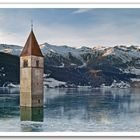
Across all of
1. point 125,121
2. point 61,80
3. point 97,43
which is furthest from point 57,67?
point 125,121

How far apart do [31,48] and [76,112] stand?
441 mm

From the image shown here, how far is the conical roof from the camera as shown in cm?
308

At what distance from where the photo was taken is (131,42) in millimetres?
3100

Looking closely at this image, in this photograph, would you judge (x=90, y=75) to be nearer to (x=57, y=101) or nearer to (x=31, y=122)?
(x=57, y=101)

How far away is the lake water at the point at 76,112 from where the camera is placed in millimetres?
3068

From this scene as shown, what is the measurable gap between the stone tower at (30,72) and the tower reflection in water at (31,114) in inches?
1.0

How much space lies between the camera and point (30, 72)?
3.12 metres

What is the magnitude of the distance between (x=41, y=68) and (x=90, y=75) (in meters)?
0.29

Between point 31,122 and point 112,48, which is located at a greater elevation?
point 112,48
